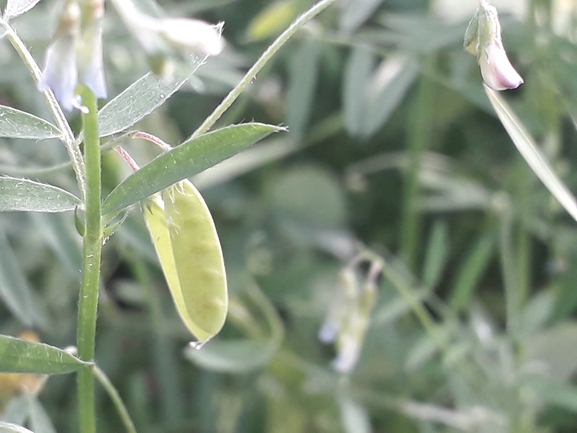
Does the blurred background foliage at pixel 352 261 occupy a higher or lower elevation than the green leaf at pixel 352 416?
higher

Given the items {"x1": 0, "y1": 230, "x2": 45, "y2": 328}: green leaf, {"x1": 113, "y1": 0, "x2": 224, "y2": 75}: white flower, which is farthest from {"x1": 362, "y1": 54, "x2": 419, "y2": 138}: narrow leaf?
{"x1": 113, "y1": 0, "x2": 224, "y2": 75}: white flower

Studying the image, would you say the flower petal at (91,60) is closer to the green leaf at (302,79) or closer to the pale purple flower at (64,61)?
the pale purple flower at (64,61)

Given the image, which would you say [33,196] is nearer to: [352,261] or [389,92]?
[352,261]

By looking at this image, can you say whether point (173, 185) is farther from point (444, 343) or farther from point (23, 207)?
point (444, 343)

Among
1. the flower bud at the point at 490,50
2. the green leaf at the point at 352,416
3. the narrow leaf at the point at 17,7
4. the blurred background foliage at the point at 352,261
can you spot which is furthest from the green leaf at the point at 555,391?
the narrow leaf at the point at 17,7

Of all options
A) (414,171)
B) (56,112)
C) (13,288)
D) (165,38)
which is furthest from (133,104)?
(414,171)

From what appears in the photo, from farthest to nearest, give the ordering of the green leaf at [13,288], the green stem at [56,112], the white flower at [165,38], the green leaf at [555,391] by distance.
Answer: the green leaf at [555,391] < the green leaf at [13,288] < the green stem at [56,112] < the white flower at [165,38]
